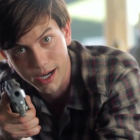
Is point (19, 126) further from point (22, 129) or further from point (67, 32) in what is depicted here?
point (67, 32)

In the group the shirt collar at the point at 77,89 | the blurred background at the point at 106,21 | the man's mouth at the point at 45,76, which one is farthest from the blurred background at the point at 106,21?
the man's mouth at the point at 45,76

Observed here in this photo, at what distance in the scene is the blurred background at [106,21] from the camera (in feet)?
6.32

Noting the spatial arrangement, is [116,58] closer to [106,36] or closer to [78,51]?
[78,51]

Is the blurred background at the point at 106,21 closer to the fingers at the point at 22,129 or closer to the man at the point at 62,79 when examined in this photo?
the man at the point at 62,79

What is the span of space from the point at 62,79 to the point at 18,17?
0.23m

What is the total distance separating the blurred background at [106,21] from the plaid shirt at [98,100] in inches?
34.2

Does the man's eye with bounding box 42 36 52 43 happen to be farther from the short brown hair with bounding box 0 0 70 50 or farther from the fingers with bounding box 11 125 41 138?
the fingers with bounding box 11 125 41 138

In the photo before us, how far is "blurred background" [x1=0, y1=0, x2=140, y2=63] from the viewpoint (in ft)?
6.32

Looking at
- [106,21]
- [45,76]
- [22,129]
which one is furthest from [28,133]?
[106,21]

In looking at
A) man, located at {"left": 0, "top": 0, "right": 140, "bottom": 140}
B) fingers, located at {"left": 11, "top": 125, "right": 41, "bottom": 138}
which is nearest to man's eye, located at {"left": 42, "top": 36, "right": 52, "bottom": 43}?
man, located at {"left": 0, "top": 0, "right": 140, "bottom": 140}

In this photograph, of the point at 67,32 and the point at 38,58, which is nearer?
the point at 38,58

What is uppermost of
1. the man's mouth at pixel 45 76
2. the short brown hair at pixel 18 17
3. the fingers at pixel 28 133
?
the short brown hair at pixel 18 17

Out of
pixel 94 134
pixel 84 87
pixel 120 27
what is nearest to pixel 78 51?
pixel 84 87

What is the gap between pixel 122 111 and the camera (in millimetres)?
885
